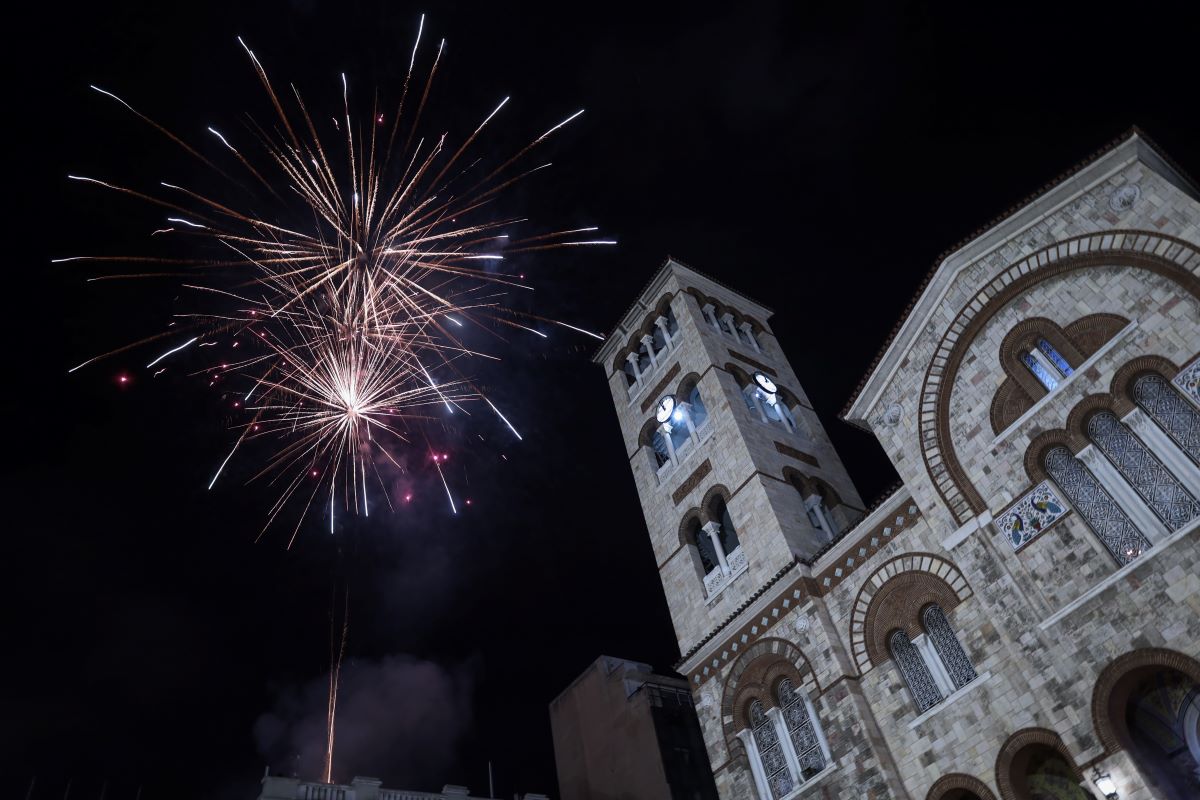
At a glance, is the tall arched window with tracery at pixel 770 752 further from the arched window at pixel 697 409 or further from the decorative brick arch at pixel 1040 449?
the arched window at pixel 697 409

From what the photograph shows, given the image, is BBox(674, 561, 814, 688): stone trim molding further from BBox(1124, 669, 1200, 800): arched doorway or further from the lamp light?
the lamp light

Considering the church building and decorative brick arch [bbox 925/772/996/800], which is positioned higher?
the church building

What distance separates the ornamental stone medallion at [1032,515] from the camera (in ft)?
60.6

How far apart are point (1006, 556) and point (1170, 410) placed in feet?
15.4

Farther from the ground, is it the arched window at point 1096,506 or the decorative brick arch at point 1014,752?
the arched window at point 1096,506

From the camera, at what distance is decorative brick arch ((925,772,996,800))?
18.1 m

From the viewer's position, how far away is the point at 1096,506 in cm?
1797

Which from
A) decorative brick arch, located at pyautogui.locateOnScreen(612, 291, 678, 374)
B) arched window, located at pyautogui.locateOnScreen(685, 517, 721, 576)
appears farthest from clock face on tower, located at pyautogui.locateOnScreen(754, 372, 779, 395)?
arched window, located at pyautogui.locateOnScreen(685, 517, 721, 576)

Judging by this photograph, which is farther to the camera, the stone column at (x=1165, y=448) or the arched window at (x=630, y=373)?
the arched window at (x=630, y=373)

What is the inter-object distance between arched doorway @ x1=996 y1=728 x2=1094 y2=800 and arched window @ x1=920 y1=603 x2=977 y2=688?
1.82 m

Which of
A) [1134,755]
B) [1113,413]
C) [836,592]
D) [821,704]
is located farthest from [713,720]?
[1113,413]

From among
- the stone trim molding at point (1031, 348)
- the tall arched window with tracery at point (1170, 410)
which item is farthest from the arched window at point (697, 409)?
the tall arched window with tracery at point (1170, 410)

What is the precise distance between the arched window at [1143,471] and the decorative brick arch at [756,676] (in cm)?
965

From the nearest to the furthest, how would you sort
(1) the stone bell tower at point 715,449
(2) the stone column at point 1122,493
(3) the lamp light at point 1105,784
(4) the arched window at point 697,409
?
(3) the lamp light at point 1105,784, (2) the stone column at point 1122,493, (1) the stone bell tower at point 715,449, (4) the arched window at point 697,409
